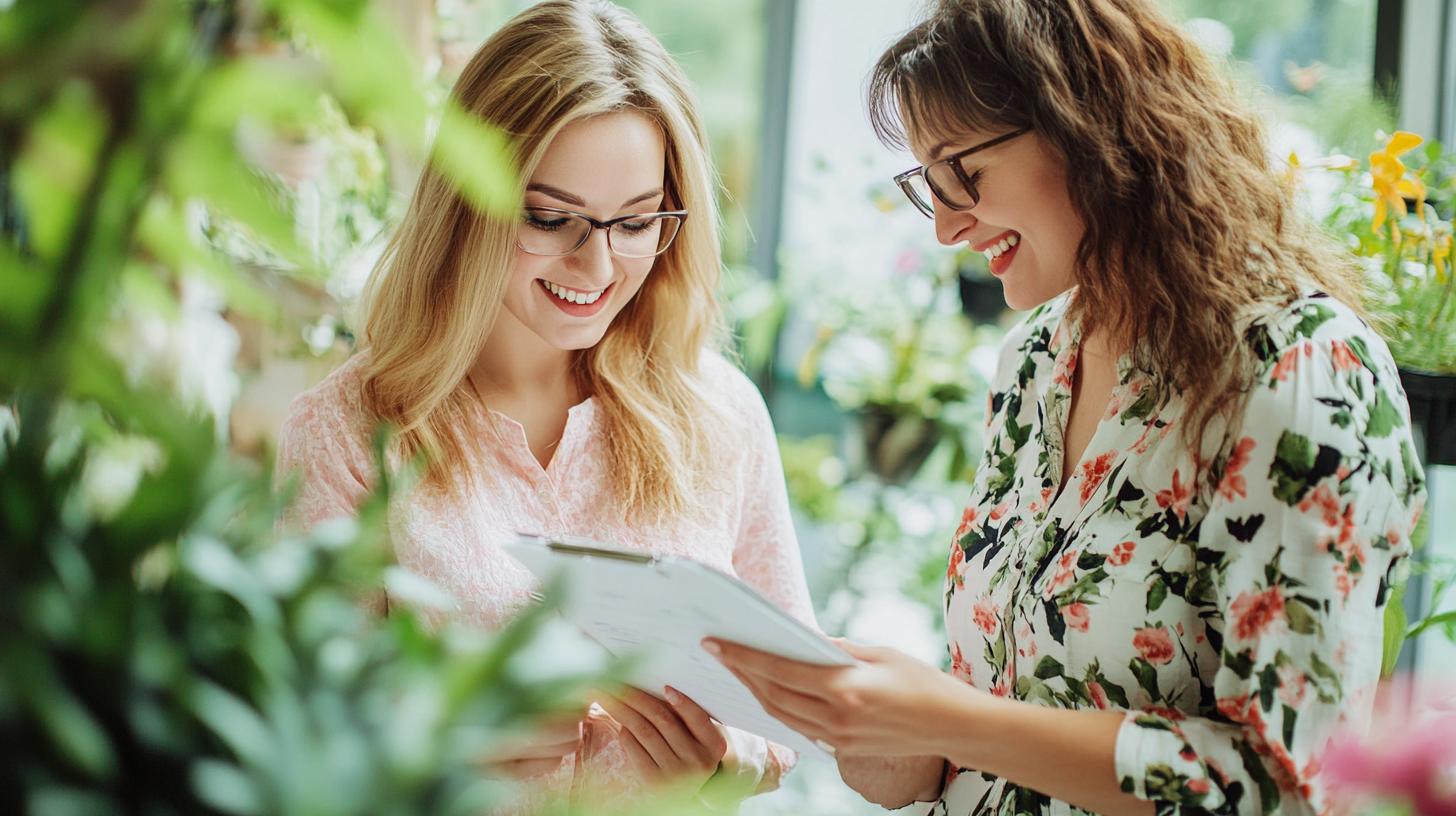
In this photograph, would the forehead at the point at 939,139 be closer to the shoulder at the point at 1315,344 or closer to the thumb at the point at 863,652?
the shoulder at the point at 1315,344

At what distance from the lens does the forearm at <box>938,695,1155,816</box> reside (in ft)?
3.62

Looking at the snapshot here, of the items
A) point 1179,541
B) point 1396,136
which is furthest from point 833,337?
point 1179,541

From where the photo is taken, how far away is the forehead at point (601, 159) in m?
1.47

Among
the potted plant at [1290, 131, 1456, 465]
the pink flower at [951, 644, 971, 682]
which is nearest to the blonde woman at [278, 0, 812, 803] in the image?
the pink flower at [951, 644, 971, 682]

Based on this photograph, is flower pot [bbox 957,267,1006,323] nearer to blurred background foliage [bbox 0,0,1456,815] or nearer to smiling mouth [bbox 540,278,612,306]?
smiling mouth [bbox 540,278,612,306]

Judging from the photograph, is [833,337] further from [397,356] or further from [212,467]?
[212,467]

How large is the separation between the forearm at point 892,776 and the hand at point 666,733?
160 millimetres

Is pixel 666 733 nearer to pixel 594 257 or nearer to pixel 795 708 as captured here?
pixel 795 708

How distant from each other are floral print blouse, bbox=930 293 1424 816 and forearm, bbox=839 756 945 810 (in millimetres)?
111

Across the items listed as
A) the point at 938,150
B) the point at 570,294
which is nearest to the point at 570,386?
the point at 570,294

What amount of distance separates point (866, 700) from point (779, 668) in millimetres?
85

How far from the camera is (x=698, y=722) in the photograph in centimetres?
137

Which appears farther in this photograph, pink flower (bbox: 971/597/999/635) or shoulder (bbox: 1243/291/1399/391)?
pink flower (bbox: 971/597/999/635)

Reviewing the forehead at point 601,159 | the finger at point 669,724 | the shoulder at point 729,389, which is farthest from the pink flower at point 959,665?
the forehead at point 601,159
